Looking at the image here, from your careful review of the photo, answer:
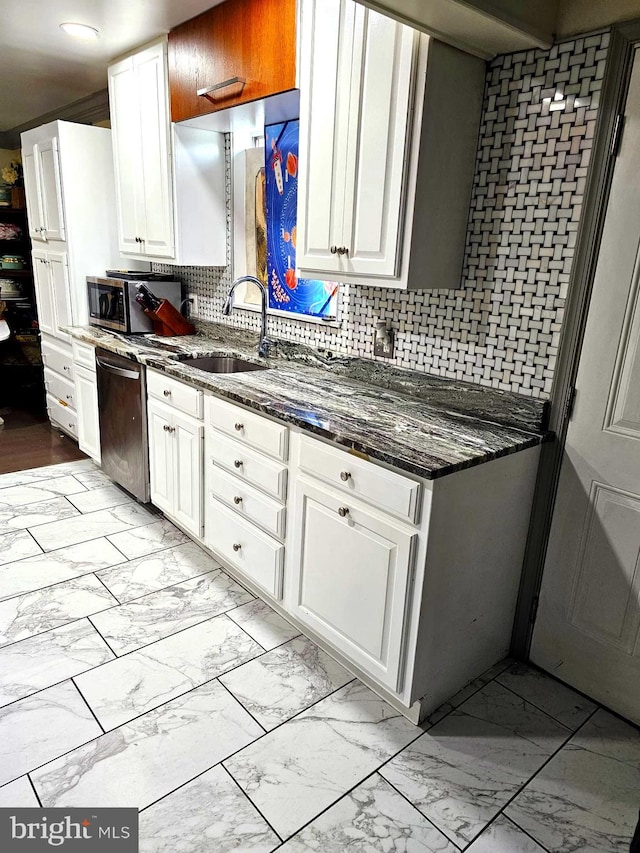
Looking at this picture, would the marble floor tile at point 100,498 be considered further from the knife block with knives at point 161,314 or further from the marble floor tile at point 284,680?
the marble floor tile at point 284,680

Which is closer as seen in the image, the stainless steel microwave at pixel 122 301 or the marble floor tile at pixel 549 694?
the marble floor tile at pixel 549 694

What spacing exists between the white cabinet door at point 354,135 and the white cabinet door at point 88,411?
189cm

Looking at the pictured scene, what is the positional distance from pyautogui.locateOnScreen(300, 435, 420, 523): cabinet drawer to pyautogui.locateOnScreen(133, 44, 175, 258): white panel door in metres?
1.81

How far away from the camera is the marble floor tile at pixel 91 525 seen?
2898 millimetres

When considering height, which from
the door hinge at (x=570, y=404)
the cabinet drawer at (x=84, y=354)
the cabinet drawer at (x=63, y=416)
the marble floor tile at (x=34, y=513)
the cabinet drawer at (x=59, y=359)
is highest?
the door hinge at (x=570, y=404)

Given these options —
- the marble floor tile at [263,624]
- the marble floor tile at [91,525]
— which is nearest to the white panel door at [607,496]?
the marble floor tile at [263,624]

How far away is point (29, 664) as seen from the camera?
6.78 ft

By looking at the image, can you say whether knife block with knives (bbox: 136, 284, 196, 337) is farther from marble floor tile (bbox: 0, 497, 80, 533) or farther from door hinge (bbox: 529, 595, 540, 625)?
door hinge (bbox: 529, 595, 540, 625)

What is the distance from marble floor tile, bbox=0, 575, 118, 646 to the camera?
7.39 feet

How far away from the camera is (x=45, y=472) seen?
3727 mm

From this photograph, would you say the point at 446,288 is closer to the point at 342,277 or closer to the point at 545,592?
the point at 342,277

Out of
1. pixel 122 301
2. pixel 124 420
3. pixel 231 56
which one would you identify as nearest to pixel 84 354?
pixel 122 301

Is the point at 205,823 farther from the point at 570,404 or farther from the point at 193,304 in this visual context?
the point at 193,304

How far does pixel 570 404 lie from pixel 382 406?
650 millimetres
